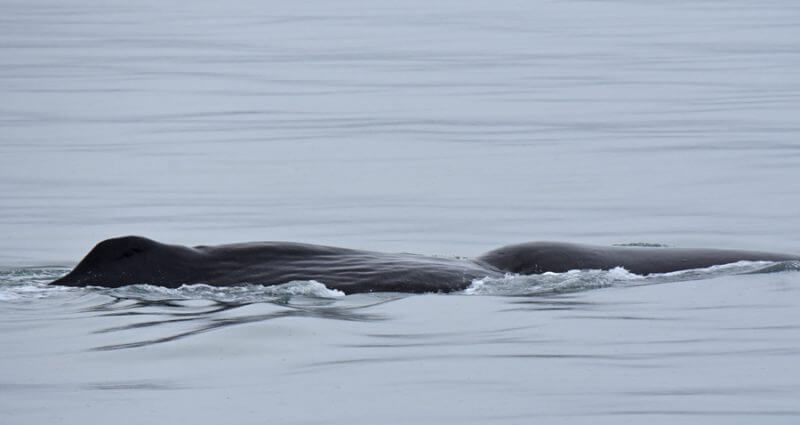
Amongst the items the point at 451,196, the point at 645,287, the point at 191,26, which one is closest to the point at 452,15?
the point at 191,26

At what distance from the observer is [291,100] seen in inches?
1148

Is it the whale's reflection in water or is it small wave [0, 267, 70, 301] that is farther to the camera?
small wave [0, 267, 70, 301]

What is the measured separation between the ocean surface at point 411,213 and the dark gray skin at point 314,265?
12 cm

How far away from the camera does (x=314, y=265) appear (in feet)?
36.8

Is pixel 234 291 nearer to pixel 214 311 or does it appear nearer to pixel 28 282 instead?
pixel 214 311

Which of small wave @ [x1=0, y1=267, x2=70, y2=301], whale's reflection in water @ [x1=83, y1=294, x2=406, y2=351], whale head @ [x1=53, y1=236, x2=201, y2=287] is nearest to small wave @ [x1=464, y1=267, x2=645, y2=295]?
whale's reflection in water @ [x1=83, y1=294, x2=406, y2=351]

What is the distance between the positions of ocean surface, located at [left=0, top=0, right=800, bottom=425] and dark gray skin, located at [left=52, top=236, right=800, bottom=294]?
0.12 m

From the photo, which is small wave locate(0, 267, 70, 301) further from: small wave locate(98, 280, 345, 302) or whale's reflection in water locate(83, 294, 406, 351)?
whale's reflection in water locate(83, 294, 406, 351)

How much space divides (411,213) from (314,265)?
5.78m

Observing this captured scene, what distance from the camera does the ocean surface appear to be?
882 cm

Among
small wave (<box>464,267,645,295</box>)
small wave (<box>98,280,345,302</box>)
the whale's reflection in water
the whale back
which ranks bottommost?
the whale's reflection in water

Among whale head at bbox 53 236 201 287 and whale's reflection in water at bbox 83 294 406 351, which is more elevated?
whale head at bbox 53 236 201 287

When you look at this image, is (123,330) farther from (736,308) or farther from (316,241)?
(316,241)

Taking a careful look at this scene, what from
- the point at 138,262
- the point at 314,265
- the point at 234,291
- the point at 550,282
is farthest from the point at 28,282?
the point at 550,282
